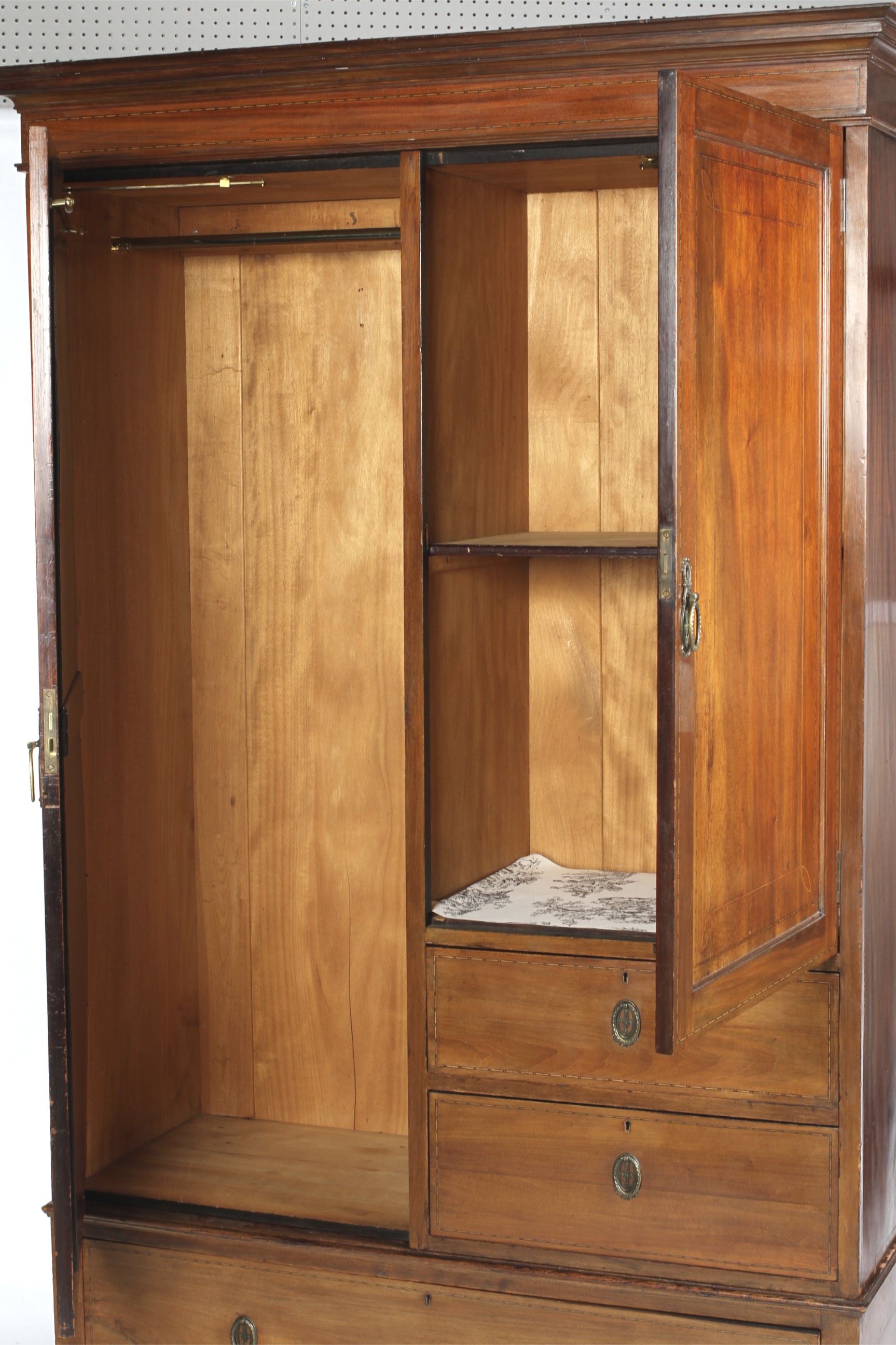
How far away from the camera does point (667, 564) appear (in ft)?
7.15

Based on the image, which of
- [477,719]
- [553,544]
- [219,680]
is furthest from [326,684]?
[553,544]

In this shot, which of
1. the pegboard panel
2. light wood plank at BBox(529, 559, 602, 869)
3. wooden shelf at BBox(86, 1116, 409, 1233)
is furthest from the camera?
light wood plank at BBox(529, 559, 602, 869)

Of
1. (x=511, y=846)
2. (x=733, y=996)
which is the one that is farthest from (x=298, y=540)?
(x=733, y=996)

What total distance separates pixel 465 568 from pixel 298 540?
631 millimetres

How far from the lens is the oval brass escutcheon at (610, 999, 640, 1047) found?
2.74 metres

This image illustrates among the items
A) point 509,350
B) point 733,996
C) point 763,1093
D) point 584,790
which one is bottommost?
point 763,1093

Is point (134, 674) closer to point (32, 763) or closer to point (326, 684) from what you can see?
point (326, 684)

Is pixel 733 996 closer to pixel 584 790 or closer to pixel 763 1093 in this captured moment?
pixel 763 1093

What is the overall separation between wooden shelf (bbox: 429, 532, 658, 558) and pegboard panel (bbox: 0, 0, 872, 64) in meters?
0.98

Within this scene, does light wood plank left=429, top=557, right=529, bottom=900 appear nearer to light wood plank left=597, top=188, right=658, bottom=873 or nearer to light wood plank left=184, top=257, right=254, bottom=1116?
light wood plank left=597, top=188, right=658, bottom=873

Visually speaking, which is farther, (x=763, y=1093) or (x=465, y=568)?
(x=465, y=568)

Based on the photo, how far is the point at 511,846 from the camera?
10.7ft

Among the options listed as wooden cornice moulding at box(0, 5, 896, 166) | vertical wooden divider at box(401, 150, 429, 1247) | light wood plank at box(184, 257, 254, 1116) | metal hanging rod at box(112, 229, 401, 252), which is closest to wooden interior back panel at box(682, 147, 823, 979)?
wooden cornice moulding at box(0, 5, 896, 166)

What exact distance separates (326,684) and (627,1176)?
1291 millimetres
